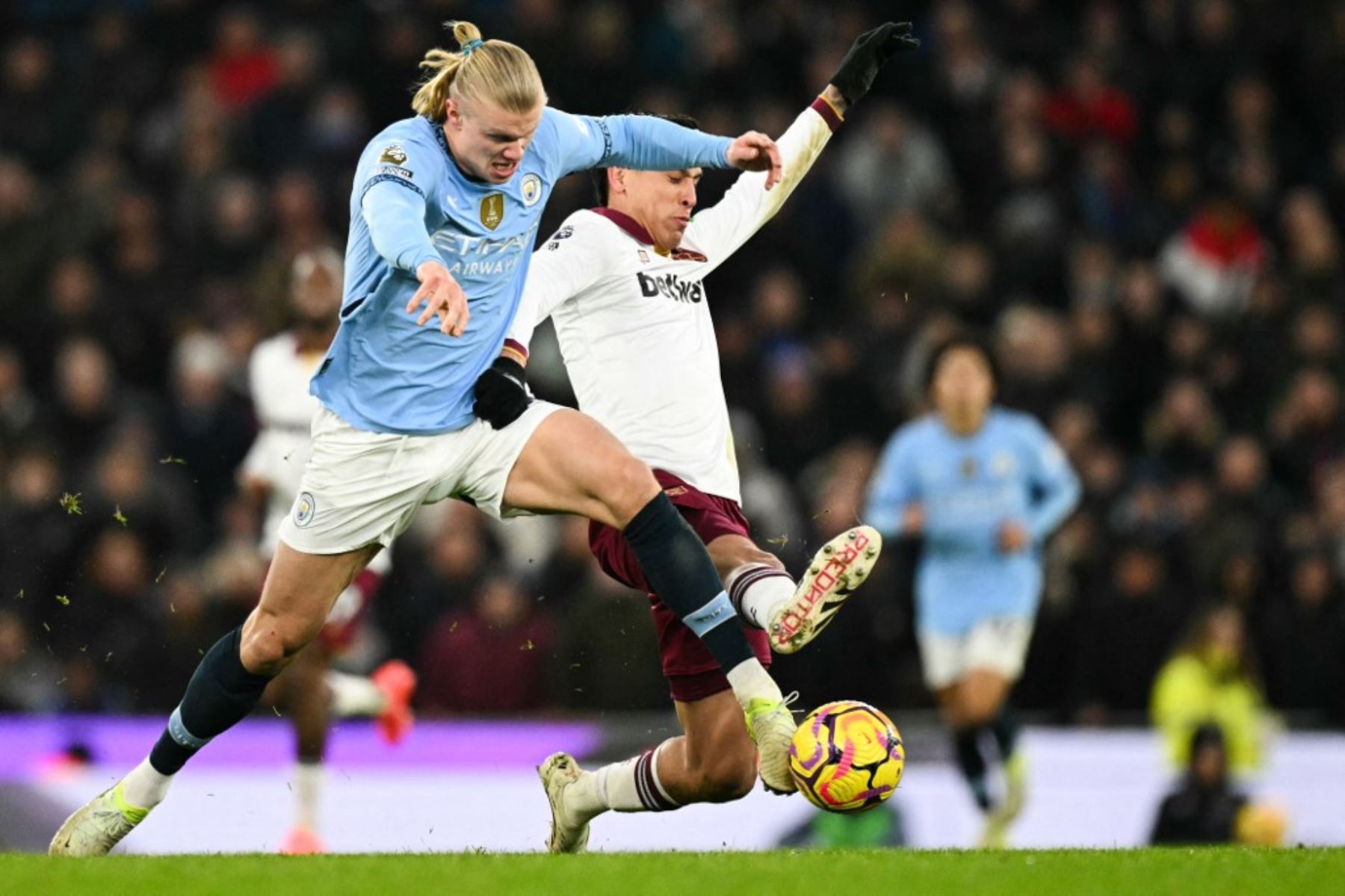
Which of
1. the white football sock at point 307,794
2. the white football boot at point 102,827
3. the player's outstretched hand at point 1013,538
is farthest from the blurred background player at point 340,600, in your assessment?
the player's outstretched hand at point 1013,538

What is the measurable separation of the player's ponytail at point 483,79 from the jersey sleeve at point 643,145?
0.43 m

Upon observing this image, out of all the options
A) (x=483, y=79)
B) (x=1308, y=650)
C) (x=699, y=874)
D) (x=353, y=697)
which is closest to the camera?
(x=699, y=874)

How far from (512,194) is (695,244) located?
105 cm

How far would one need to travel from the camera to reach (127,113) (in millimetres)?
12672

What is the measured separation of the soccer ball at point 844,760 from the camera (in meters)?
5.68

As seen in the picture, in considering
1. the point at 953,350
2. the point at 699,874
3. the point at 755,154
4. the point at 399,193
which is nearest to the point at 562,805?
the point at 699,874

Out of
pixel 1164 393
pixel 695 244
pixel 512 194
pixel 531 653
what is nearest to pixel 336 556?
pixel 512 194

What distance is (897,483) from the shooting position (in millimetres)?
9938

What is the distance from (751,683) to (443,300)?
146 cm

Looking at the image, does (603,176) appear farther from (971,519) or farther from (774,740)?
(971,519)

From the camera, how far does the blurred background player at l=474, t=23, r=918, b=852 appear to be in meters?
6.40

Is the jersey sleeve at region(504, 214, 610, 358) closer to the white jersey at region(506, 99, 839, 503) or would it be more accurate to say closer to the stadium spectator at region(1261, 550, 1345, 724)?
the white jersey at region(506, 99, 839, 503)

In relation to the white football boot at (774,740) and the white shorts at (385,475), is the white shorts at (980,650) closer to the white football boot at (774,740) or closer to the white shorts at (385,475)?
the white football boot at (774,740)

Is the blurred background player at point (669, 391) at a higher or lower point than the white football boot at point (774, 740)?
higher
